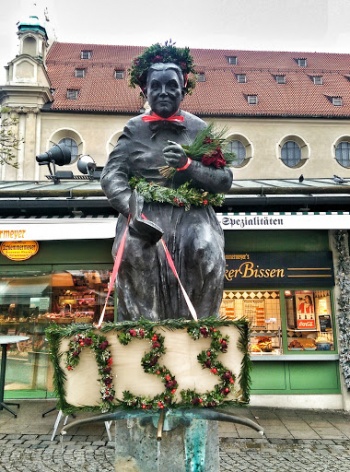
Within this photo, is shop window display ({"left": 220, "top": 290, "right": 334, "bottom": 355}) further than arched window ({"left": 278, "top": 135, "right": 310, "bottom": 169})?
No

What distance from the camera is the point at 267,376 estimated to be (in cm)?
809

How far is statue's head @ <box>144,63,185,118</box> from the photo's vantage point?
8.62ft

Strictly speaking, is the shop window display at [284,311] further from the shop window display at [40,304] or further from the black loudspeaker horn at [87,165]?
the black loudspeaker horn at [87,165]

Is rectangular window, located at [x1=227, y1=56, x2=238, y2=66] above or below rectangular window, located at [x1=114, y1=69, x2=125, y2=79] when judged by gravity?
above

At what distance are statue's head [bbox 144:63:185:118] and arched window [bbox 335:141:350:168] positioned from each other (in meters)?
29.7

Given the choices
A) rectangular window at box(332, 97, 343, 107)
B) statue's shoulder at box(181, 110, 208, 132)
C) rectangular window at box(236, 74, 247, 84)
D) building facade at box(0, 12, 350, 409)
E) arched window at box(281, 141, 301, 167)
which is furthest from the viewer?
rectangular window at box(236, 74, 247, 84)

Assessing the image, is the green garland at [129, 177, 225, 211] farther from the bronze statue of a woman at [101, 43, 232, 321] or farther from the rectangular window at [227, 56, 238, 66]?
the rectangular window at [227, 56, 238, 66]

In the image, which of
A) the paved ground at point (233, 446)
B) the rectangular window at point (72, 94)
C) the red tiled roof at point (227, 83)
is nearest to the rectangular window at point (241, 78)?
the red tiled roof at point (227, 83)

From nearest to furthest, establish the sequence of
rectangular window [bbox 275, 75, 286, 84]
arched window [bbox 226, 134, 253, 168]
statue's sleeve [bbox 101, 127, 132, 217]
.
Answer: statue's sleeve [bbox 101, 127, 132, 217], arched window [bbox 226, 134, 253, 168], rectangular window [bbox 275, 75, 286, 84]

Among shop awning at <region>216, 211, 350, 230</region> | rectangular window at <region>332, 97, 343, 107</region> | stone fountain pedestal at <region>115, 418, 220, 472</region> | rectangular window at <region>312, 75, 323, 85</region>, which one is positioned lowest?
stone fountain pedestal at <region>115, 418, 220, 472</region>

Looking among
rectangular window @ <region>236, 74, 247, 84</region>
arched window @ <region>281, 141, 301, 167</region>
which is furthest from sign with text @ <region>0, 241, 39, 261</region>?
rectangular window @ <region>236, 74, 247, 84</region>

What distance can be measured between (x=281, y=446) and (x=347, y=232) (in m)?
4.40

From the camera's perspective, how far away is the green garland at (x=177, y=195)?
99.7 inches

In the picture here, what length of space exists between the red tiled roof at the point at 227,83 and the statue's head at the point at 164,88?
2634 centimetres
